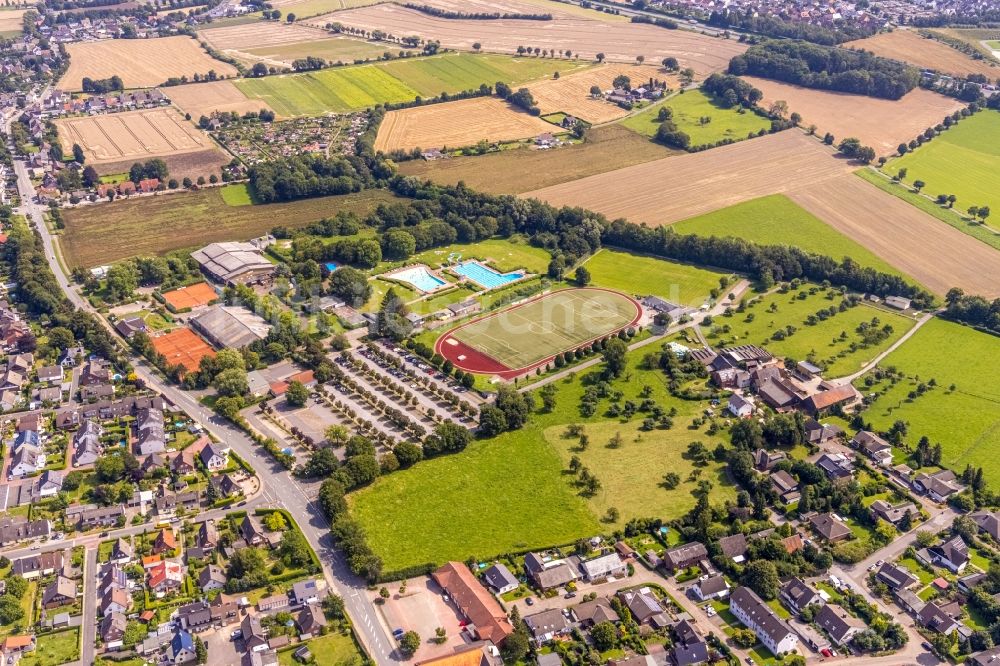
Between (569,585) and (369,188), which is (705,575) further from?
(369,188)

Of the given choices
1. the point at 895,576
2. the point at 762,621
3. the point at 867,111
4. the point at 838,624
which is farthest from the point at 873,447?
the point at 867,111

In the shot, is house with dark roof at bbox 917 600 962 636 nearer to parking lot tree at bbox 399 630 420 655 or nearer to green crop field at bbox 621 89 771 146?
parking lot tree at bbox 399 630 420 655

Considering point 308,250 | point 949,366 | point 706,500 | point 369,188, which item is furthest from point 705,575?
point 369,188

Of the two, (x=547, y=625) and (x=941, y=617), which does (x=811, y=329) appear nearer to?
(x=941, y=617)

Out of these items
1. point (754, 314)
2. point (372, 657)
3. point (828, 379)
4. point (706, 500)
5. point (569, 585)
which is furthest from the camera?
point (754, 314)

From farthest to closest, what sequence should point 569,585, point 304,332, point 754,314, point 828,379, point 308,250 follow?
point 308,250 → point 754,314 → point 304,332 → point 828,379 → point 569,585
